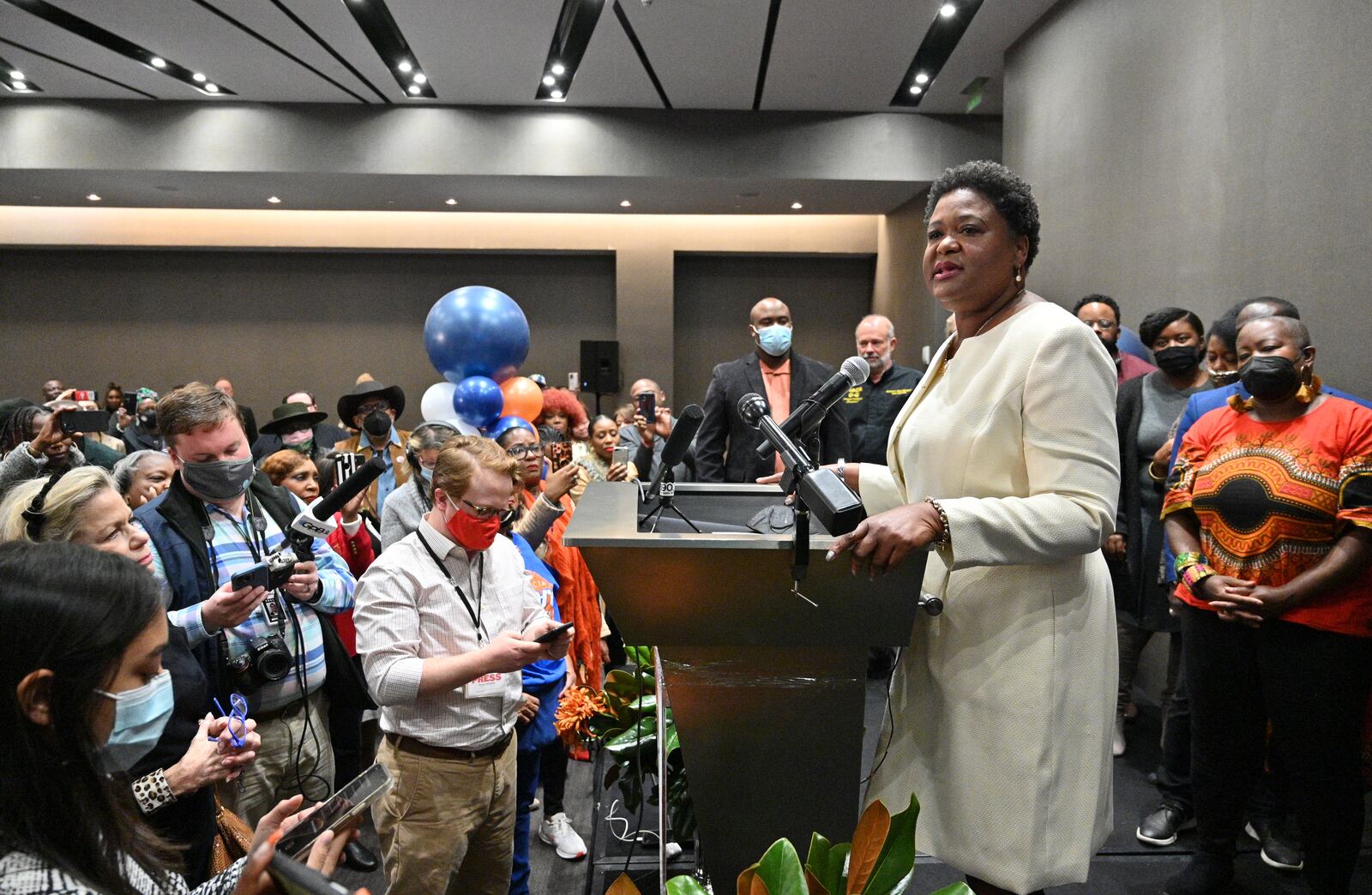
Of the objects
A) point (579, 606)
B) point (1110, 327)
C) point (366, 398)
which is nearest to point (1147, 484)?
point (1110, 327)

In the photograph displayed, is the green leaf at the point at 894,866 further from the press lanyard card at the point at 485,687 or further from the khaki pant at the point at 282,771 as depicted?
the khaki pant at the point at 282,771

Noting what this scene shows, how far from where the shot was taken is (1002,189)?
1.44 metres

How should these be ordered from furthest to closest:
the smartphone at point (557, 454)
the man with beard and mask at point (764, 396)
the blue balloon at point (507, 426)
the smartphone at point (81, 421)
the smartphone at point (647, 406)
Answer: the smartphone at point (557, 454) < the blue balloon at point (507, 426) < the man with beard and mask at point (764, 396) < the smartphone at point (647, 406) < the smartphone at point (81, 421)

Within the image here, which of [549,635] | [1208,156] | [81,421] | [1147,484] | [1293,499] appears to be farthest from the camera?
[1208,156]

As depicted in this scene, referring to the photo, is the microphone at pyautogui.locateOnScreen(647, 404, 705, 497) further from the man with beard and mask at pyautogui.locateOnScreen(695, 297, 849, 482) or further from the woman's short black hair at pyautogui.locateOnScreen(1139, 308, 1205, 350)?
the woman's short black hair at pyautogui.locateOnScreen(1139, 308, 1205, 350)

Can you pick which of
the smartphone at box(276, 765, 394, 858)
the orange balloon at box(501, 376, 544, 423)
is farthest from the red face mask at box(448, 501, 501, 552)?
the orange balloon at box(501, 376, 544, 423)

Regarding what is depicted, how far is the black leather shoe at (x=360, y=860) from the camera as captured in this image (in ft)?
9.59

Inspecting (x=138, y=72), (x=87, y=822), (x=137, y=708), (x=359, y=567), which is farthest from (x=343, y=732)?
(x=138, y=72)

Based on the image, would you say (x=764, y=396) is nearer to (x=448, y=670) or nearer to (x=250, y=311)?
(x=448, y=670)

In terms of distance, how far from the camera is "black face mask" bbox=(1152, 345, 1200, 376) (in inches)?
142

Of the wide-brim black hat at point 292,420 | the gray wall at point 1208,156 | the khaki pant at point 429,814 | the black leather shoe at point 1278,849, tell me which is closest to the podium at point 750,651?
the khaki pant at point 429,814

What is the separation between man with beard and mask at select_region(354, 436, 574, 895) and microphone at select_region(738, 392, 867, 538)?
74 centimetres

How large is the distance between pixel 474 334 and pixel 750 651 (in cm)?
466

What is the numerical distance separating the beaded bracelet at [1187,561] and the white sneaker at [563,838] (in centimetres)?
Answer: 212
